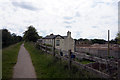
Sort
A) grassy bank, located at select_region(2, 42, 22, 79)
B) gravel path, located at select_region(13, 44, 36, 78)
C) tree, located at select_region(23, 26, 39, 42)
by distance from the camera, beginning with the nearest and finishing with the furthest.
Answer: grassy bank, located at select_region(2, 42, 22, 79) < gravel path, located at select_region(13, 44, 36, 78) < tree, located at select_region(23, 26, 39, 42)

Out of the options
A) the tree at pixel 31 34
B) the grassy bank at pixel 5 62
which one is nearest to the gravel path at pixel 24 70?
the grassy bank at pixel 5 62

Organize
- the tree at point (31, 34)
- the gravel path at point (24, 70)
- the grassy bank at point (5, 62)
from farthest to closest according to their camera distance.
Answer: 1. the tree at point (31, 34)
2. the gravel path at point (24, 70)
3. the grassy bank at point (5, 62)

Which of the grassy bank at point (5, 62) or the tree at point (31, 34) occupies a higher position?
the tree at point (31, 34)

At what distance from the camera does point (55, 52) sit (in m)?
7.39

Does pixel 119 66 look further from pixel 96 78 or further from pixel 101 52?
pixel 101 52

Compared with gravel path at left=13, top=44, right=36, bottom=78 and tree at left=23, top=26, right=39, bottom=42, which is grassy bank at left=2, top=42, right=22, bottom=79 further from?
tree at left=23, top=26, right=39, bottom=42

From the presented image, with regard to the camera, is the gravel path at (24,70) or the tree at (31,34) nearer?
the gravel path at (24,70)

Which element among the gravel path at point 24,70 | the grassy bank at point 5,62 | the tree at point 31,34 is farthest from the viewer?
the tree at point 31,34

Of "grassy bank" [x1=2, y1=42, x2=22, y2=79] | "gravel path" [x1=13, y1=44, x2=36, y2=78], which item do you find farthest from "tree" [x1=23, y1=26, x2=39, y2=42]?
"grassy bank" [x1=2, y1=42, x2=22, y2=79]

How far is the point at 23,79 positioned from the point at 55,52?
3399mm

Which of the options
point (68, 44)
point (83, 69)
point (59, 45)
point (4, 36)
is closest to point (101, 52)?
point (68, 44)

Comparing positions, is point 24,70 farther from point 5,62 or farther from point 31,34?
point 31,34

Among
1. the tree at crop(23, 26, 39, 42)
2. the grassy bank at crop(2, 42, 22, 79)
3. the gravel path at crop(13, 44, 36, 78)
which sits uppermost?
the tree at crop(23, 26, 39, 42)

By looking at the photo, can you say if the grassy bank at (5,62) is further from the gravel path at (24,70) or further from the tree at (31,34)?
the tree at (31,34)
